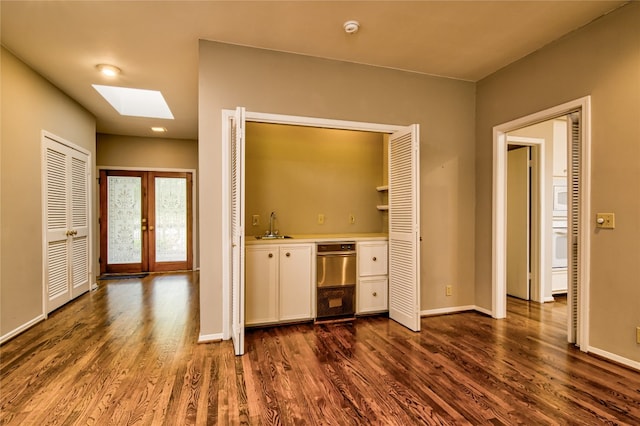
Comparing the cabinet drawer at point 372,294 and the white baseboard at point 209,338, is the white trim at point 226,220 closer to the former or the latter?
the white baseboard at point 209,338

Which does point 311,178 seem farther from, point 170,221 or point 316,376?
point 170,221

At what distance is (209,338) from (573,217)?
3.56m

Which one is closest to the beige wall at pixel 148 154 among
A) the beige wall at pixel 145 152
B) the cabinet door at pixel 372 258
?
the beige wall at pixel 145 152

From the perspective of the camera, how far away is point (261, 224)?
157 inches

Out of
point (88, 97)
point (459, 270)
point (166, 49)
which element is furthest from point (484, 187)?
point (88, 97)

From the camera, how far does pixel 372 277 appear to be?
3.71 meters

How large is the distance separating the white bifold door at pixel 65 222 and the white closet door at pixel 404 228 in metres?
4.07

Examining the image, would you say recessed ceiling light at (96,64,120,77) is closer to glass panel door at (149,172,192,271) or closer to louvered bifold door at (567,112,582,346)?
glass panel door at (149,172,192,271)

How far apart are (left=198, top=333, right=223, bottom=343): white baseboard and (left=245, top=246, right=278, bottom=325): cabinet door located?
341 mm

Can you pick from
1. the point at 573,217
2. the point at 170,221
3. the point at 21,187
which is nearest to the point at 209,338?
the point at 21,187

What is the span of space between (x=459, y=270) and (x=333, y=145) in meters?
2.26

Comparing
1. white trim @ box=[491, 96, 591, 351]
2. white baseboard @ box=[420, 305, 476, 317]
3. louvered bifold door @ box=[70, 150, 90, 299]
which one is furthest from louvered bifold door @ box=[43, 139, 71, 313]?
white trim @ box=[491, 96, 591, 351]

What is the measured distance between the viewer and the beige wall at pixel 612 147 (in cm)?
242

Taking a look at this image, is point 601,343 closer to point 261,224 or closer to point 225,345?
point 225,345
